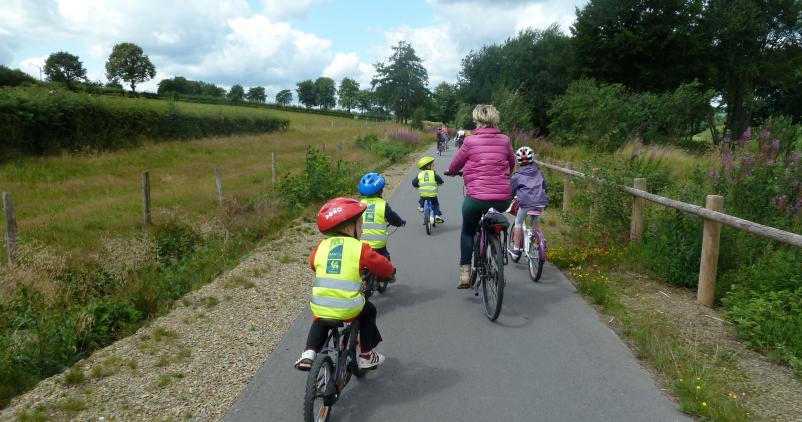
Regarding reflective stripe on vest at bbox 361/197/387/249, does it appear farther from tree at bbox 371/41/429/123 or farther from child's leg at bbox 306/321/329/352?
tree at bbox 371/41/429/123

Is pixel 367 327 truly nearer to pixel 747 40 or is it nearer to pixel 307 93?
pixel 747 40

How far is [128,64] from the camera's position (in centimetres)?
9219

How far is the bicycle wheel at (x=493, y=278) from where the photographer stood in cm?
507

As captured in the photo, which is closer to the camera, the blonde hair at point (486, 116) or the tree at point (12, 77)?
the blonde hair at point (486, 116)

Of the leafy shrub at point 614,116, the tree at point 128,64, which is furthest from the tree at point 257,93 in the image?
the leafy shrub at point 614,116

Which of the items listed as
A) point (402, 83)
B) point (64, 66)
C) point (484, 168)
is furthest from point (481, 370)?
point (64, 66)

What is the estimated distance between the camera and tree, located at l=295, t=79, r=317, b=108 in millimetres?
163488

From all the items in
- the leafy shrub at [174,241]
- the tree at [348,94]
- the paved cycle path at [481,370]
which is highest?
the tree at [348,94]

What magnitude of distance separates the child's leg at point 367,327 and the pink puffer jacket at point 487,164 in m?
2.27

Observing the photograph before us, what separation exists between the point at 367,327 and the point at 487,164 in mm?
2548

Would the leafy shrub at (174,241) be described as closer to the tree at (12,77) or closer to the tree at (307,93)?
the tree at (12,77)

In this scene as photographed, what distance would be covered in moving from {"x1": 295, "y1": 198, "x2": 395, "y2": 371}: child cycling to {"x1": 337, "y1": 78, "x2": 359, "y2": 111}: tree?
15935cm

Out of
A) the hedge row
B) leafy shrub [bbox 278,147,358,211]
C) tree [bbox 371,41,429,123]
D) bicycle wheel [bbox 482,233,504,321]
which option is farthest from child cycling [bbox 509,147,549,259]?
tree [bbox 371,41,429,123]

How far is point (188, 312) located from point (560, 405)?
13.8 ft
